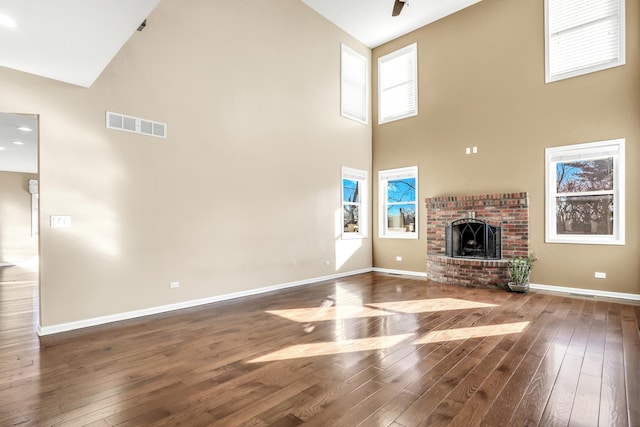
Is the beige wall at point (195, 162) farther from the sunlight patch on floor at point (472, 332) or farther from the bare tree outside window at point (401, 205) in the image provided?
the sunlight patch on floor at point (472, 332)

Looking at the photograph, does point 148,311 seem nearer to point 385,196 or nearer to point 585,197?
point 385,196

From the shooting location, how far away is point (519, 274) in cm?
515

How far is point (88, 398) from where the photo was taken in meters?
2.14

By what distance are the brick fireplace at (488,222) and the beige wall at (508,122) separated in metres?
0.19

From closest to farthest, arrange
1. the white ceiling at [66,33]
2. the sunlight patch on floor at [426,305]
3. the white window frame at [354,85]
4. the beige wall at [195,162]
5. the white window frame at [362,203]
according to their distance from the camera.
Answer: the white ceiling at [66,33] < the beige wall at [195,162] < the sunlight patch on floor at [426,305] < the white window frame at [354,85] < the white window frame at [362,203]

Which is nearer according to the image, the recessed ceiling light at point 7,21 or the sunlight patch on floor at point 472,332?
the recessed ceiling light at point 7,21

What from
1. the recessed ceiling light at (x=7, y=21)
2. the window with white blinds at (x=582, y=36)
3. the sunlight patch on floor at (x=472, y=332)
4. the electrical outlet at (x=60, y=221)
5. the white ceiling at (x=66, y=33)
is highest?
the window with white blinds at (x=582, y=36)

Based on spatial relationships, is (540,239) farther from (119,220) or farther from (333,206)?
(119,220)

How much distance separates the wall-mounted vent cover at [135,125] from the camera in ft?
12.6

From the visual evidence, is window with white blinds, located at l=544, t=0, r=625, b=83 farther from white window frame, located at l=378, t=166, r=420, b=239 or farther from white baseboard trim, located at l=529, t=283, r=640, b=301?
→ white baseboard trim, located at l=529, t=283, r=640, b=301

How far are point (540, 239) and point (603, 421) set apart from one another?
4172 mm

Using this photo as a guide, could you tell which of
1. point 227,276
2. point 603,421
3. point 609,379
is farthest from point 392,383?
point 227,276

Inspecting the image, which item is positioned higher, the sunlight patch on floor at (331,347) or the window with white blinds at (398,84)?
the window with white blinds at (398,84)

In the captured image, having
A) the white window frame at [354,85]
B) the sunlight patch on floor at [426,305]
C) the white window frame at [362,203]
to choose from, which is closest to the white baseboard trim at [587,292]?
the sunlight patch on floor at [426,305]
